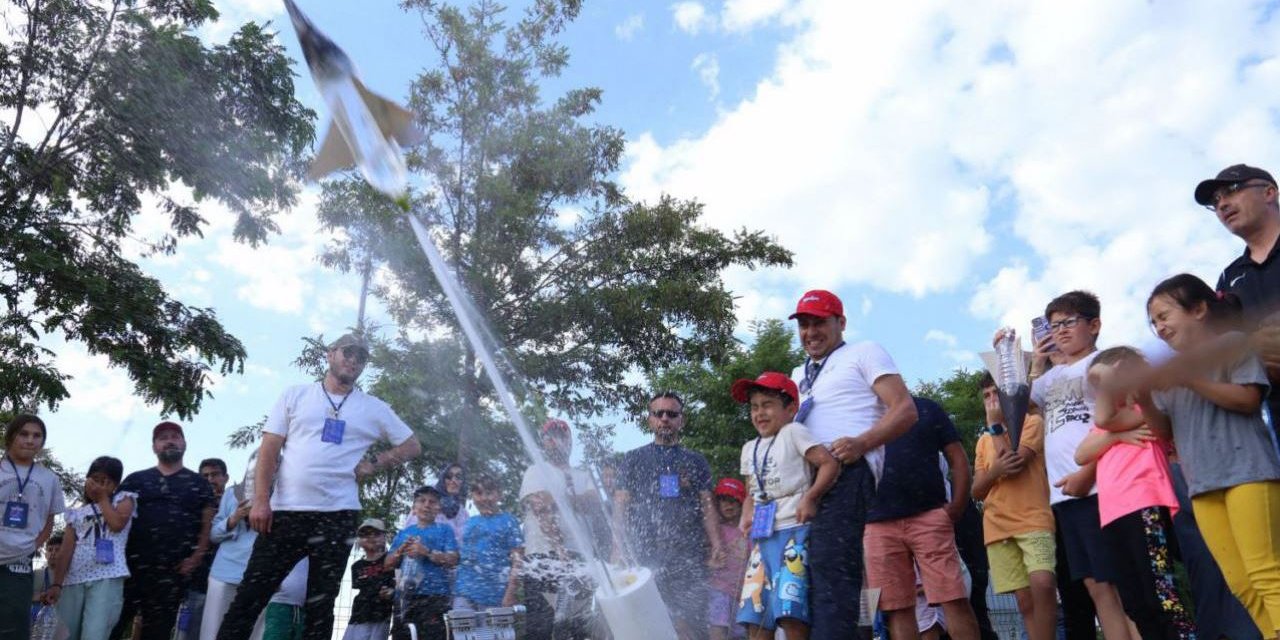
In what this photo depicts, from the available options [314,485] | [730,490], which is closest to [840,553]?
[314,485]

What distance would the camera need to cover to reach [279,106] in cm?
1223

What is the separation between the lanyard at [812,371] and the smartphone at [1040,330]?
46.1 inches

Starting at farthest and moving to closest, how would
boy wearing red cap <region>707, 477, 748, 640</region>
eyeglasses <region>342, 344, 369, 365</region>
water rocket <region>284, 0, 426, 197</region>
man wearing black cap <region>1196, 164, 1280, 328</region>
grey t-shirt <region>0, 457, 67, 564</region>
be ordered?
water rocket <region>284, 0, 426, 197</region> → boy wearing red cap <region>707, 477, 748, 640</region> → grey t-shirt <region>0, 457, 67, 564</region> → eyeglasses <region>342, 344, 369, 365</region> → man wearing black cap <region>1196, 164, 1280, 328</region>

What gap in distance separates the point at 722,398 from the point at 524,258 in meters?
11.0

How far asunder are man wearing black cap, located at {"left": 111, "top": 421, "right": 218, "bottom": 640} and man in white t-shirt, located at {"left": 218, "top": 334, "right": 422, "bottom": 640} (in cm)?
218

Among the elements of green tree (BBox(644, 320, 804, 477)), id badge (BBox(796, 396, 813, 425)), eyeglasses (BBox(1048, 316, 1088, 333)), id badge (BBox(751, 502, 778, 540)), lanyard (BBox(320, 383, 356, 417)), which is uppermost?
green tree (BBox(644, 320, 804, 477))

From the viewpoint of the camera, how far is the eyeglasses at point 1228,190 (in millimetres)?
3830

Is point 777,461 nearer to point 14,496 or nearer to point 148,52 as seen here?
point 14,496

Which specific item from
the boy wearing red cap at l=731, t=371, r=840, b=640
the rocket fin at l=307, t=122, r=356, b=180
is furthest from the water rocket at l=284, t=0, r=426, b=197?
the boy wearing red cap at l=731, t=371, r=840, b=640

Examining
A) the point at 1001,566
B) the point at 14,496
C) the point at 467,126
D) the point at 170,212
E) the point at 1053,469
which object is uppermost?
the point at 467,126

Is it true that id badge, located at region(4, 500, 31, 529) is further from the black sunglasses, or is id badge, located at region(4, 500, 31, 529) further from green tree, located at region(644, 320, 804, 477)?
green tree, located at region(644, 320, 804, 477)

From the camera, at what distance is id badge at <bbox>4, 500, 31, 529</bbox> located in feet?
20.3

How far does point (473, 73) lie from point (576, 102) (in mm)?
1963

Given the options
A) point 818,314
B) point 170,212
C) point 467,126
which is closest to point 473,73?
point 467,126
